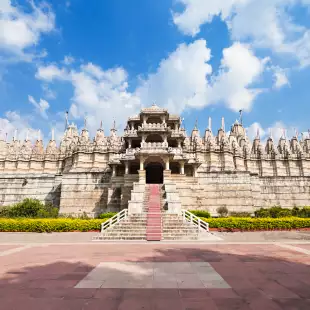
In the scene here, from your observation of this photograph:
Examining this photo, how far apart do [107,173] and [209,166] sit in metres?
19.3

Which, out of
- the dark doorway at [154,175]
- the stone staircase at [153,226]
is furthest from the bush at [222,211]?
the dark doorway at [154,175]

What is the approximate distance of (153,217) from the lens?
752 inches

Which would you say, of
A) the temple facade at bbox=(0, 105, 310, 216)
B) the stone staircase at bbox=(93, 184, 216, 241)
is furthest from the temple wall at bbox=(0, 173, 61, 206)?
the stone staircase at bbox=(93, 184, 216, 241)

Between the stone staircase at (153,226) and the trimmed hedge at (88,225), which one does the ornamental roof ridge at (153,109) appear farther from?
the trimmed hedge at (88,225)

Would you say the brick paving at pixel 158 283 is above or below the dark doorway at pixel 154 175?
below

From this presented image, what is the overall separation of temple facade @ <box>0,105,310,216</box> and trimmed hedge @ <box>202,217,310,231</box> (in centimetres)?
381

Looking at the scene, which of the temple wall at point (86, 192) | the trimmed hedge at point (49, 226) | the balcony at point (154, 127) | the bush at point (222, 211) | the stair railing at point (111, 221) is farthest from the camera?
the balcony at point (154, 127)

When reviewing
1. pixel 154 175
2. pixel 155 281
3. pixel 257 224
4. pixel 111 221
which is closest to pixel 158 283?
pixel 155 281

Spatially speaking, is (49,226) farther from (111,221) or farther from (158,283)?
(158,283)

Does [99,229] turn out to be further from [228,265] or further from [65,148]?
[65,148]

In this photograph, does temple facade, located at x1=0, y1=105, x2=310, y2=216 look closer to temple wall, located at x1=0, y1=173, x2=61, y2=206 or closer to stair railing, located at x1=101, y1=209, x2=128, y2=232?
temple wall, located at x1=0, y1=173, x2=61, y2=206

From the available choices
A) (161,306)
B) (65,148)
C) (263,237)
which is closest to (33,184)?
(65,148)

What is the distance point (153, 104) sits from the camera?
3503 centimetres

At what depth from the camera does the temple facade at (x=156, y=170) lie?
27594 mm
